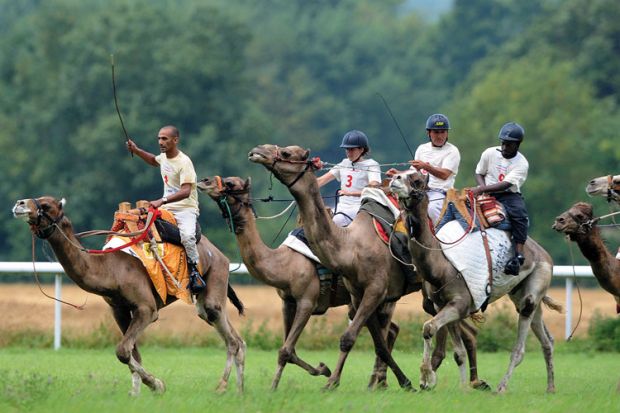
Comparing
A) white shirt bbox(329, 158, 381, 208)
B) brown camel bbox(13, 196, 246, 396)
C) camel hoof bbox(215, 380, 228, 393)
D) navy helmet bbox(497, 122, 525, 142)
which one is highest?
navy helmet bbox(497, 122, 525, 142)

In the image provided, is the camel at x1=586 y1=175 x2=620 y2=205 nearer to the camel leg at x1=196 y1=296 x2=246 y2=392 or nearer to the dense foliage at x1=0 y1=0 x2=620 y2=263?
the camel leg at x1=196 y1=296 x2=246 y2=392

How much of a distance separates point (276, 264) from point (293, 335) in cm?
107

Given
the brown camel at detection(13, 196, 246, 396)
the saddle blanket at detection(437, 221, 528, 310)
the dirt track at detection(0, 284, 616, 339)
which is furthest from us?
the dirt track at detection(0, 284, 616, 339)

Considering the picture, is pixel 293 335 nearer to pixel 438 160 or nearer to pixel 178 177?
pixel 178 177

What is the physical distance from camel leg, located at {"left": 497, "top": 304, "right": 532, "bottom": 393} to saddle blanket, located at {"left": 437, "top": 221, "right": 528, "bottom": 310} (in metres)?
0.44

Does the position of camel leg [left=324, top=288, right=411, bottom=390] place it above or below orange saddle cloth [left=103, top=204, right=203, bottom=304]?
below

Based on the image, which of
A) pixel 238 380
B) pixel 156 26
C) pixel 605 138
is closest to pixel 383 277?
pixel 238 380

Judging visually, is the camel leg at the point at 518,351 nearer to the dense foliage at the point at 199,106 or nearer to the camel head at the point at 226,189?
the camel head at the point at 226,189

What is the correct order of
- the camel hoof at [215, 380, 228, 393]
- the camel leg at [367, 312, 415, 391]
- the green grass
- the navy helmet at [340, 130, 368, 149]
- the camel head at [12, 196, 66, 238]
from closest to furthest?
1. the green grass
2. the camel head at [12, 196, 66, 238]
3. the camel hoof at [215, 380, 228, 393]
4. the camel leg at [367, 312, 415, 391]
5. the navy helmet at [340, 130, 368, 149]

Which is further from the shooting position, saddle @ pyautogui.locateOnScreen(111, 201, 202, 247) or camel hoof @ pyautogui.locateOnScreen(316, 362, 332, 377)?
camel hoof @ pyautogui.locateOnScreen(316, 362, 332, 377)

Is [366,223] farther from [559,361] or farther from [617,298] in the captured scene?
[559,361]

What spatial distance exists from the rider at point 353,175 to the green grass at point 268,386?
215 centimetres

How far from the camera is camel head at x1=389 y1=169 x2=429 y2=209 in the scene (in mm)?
17000

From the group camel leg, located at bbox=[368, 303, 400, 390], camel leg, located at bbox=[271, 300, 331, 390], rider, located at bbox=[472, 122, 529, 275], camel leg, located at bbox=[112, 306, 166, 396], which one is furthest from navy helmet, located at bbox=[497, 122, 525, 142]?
camel leg, located at bbox=[112, 306, 166, 396]
